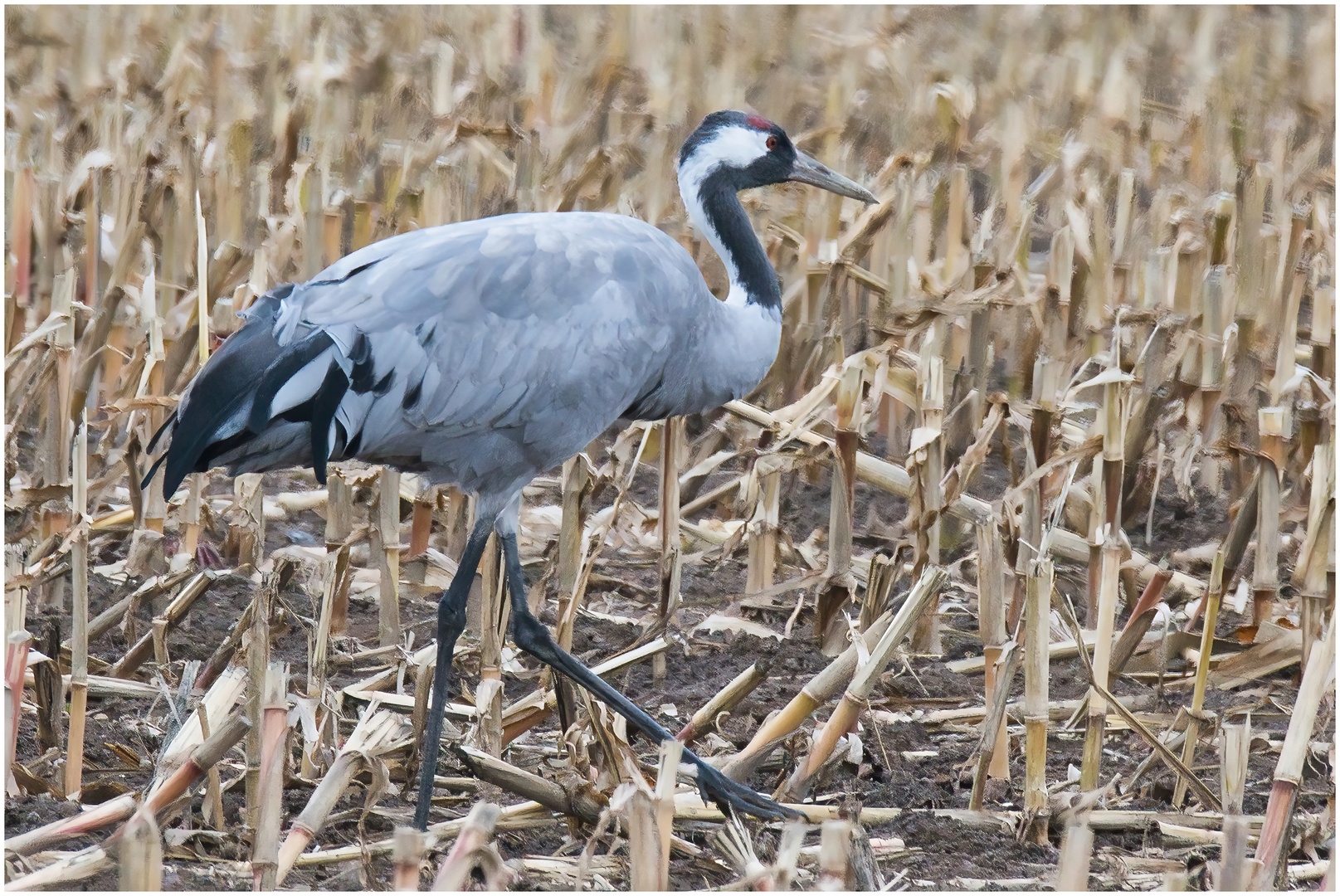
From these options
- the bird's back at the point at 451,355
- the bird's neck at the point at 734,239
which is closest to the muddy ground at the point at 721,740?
the bird's back at the point at 451,355

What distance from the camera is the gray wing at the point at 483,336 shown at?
341 cm

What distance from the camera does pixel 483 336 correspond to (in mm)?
3477

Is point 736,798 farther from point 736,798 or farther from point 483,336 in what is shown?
point 483,336

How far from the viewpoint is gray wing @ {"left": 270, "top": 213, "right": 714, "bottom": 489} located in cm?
341

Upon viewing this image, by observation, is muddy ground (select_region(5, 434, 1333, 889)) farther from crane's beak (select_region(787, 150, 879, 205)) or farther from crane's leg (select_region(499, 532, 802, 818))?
crane's beak (select_region(787, 150, 879, 205))

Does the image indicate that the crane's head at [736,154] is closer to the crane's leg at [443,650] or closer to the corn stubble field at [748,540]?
the corn stubble field at [748,540]

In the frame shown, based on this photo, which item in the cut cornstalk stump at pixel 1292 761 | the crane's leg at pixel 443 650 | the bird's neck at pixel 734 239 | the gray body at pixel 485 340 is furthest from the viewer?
the bird's neck at pixel 734 239

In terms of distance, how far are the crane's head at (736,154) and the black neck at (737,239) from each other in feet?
0.07

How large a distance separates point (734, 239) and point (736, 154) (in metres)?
0.23

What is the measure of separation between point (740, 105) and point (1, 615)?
19.3 ft

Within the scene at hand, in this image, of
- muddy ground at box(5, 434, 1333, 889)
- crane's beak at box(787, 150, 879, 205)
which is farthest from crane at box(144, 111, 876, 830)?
crane's beak at box(787, 150, 879, 205)

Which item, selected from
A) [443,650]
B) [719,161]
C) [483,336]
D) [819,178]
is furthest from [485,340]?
[819,178]

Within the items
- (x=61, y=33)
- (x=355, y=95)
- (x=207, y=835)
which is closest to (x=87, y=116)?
(x=355, y=95)

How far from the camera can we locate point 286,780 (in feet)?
10.7
